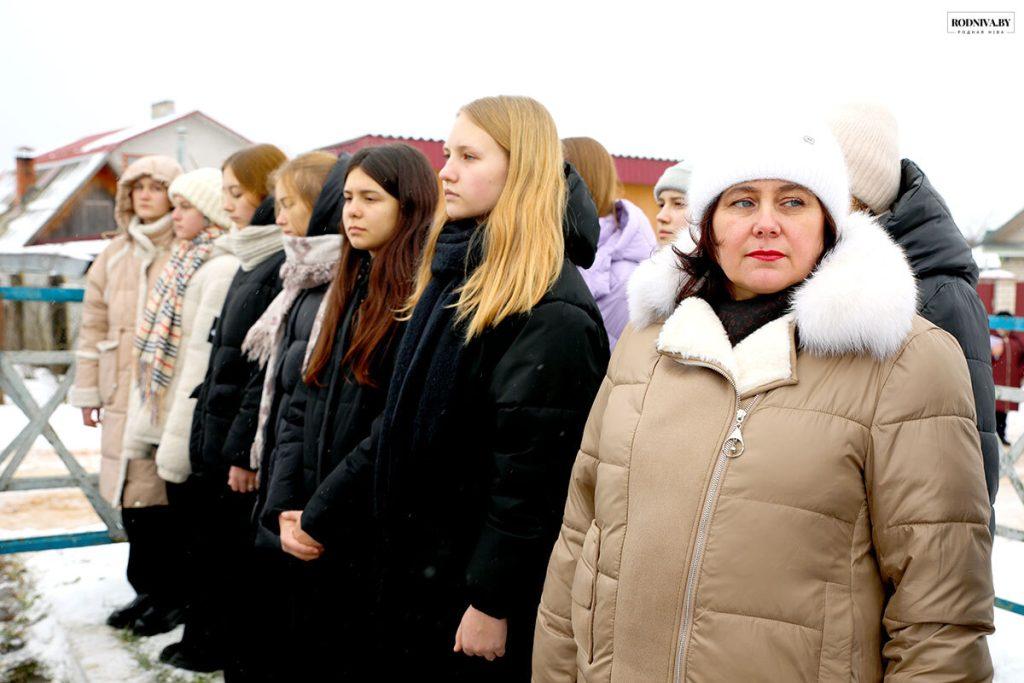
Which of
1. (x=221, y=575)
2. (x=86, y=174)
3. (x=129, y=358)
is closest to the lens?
(x=221, y=575)

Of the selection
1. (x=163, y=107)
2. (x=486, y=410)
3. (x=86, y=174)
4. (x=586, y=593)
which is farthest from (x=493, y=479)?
(x=163, y=107)

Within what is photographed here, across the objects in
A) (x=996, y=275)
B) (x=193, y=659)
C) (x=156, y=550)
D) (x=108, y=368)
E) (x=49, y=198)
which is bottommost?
(x=193, y=659)

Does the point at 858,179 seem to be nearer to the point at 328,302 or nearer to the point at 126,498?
the point at 328,302

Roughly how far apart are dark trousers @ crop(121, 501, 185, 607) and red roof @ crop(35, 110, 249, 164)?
974 inches

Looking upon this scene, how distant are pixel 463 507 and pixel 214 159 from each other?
28.9m

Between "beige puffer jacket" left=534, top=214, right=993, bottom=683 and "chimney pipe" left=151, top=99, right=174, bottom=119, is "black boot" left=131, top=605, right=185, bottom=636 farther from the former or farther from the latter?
"chimney pipe" left=151, top=99, right=174, bottom=119

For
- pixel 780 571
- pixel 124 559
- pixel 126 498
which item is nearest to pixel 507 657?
pixel 780 571

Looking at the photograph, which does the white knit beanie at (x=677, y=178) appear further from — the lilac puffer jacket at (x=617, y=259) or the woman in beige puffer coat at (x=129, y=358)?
the woman in beige puffer coat at (x=129, y=358)

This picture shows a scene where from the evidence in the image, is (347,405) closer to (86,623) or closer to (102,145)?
(86,623)

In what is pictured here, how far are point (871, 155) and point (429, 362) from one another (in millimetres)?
1300

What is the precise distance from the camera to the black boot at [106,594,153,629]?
444 centimetres

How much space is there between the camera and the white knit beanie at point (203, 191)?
4484mm

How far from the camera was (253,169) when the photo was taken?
425 cm

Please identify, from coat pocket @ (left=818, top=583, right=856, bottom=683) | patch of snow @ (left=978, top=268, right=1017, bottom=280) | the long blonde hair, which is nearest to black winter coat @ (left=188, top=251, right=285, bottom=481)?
the long blonde hair
